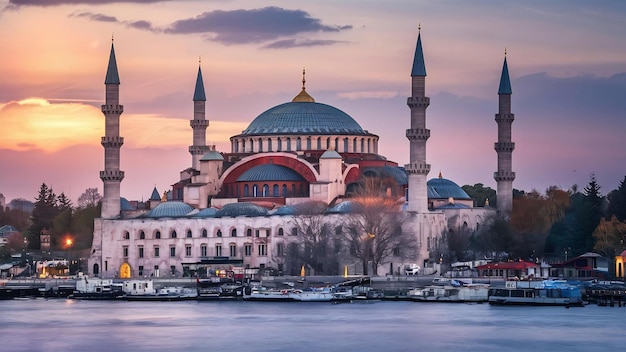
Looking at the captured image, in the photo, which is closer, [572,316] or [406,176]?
[572,316]

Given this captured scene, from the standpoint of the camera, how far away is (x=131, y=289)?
106312 millimetres

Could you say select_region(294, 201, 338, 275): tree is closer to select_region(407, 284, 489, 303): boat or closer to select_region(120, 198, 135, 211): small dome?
select_region(407, 284, 489, 303): boat

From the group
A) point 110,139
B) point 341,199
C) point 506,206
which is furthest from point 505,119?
point 110,139

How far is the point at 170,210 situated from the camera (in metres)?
122

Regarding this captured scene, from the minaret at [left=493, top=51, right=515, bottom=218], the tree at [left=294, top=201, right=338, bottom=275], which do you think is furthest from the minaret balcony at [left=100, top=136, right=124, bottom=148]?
the minaret at [left=493, top=51, right=515, bottom=218]

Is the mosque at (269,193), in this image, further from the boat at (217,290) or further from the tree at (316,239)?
the boat at (217,290)

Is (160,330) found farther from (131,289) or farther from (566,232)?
(566,232)

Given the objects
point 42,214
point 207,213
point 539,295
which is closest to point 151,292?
point 207,213

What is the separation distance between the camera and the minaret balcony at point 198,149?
429ft

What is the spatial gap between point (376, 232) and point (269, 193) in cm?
1259

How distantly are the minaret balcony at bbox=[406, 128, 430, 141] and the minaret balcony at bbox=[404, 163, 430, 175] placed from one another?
1.57m

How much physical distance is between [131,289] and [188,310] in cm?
1134

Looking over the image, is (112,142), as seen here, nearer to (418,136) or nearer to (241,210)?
(241,210)

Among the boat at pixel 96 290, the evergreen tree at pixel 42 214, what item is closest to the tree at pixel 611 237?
the boat at pixel 96 290
